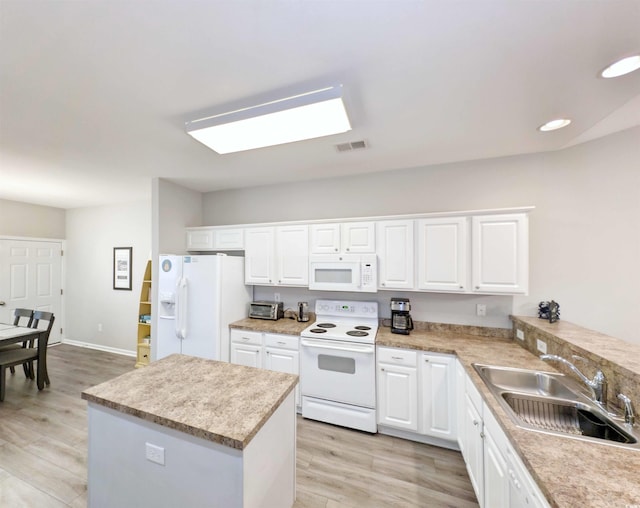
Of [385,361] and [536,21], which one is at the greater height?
[536,21]

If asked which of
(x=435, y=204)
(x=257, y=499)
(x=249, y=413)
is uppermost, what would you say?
(x=435, y=204)

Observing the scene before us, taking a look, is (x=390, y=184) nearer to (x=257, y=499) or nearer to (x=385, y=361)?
(x=385, y=361)

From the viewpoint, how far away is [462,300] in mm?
2797

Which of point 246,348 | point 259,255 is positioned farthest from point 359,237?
point 246,348

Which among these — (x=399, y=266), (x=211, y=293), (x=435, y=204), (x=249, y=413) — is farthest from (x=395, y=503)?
(x=435, y=204)

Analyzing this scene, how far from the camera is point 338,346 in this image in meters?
2.56

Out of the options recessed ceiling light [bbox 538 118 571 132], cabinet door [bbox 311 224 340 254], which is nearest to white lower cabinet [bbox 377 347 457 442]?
cabinet door [bbox 311 224 340 254]

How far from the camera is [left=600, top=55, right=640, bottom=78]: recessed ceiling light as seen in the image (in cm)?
138

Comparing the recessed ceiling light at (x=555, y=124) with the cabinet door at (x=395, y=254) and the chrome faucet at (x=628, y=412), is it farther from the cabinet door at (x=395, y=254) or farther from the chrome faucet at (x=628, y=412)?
the chrome faucet at (x=628, y=412)

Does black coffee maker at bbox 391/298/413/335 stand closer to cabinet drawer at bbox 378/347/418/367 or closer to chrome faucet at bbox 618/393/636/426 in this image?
cabinet drawer at bbox 378/347/418/367

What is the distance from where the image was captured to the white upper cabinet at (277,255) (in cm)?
310

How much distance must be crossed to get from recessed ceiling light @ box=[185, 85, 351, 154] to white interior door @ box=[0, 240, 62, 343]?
16.6 ft

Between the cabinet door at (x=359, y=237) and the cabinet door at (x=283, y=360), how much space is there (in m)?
1.28

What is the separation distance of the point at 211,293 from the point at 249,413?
6.36 ft
